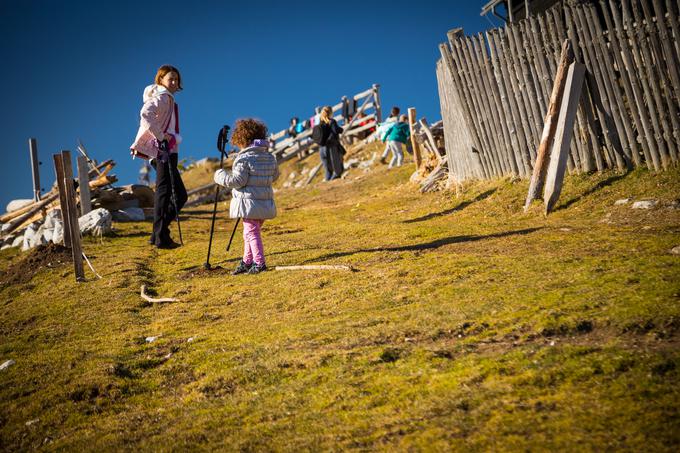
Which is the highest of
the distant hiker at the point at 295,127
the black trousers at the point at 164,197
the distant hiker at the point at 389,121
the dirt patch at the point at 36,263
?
the distant hiker at the point at 295,127

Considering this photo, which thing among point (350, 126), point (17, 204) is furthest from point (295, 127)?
point (17, 204)

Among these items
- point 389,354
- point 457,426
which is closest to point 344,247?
point 389,354

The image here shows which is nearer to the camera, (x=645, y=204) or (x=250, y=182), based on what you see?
(x=250, y=182)

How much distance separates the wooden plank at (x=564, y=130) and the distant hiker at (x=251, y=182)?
384 cm

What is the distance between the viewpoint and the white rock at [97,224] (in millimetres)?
11281

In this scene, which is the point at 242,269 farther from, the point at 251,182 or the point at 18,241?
the point at 18,241

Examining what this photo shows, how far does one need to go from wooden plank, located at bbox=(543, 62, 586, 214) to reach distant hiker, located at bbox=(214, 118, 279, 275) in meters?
3.84

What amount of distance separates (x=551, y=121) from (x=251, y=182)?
177 inches

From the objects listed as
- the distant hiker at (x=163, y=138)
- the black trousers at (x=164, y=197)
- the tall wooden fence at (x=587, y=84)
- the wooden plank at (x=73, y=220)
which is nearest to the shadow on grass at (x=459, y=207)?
the tall wooden fence at (x=587, y=84)

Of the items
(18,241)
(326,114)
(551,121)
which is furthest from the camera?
(326,114)

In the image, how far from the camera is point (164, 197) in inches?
313

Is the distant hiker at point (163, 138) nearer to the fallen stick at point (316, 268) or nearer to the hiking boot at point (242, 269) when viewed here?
the hiking boot at point (242, 269)

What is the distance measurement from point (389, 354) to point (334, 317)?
3.57ft

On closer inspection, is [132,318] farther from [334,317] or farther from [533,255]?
[533,255]
